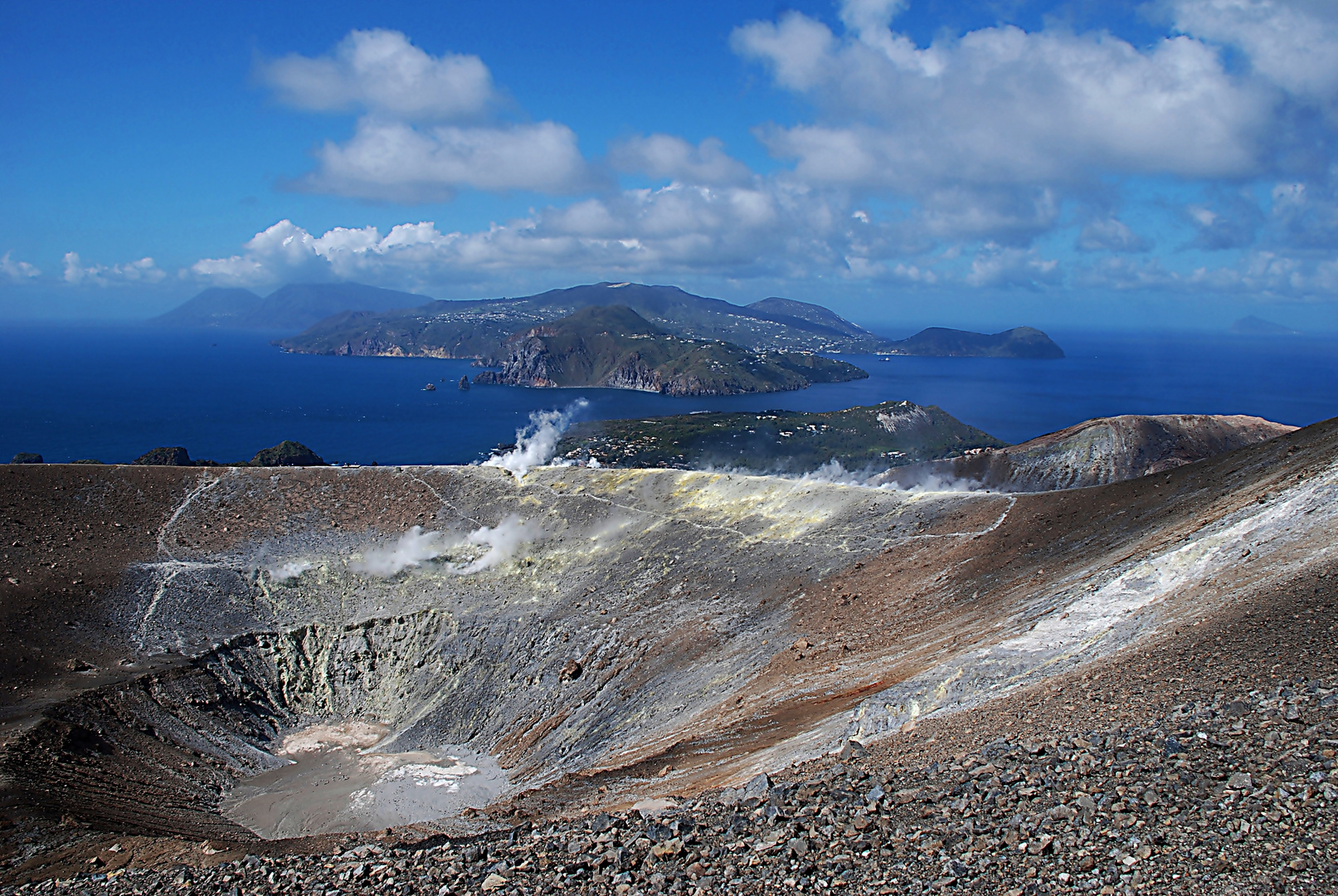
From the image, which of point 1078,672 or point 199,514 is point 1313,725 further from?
point 199,514

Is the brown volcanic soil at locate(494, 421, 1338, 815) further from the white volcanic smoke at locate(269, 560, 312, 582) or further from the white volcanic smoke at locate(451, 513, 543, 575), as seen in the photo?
the white volcanic smoke at locate(269, 560, 312, 582)

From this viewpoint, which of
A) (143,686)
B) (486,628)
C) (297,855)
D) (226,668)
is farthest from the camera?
(486,628)

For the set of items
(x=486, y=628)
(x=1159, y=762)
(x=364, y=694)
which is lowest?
(x=364, y=694)

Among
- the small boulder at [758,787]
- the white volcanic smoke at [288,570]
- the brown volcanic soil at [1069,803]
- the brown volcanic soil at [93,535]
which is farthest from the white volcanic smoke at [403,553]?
the small boulder at [758,787]

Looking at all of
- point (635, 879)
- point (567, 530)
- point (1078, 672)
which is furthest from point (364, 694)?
point (1078, 672)

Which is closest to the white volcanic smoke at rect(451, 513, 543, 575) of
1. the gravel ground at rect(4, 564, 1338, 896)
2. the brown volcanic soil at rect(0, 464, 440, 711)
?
the brown volcanic soil at rect(0, 464, 440, 711)

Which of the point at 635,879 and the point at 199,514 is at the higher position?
the point at 199,514

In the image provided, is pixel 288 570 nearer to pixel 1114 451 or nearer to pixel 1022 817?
pixel 1022 817

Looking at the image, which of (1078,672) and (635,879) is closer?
(635,879)
